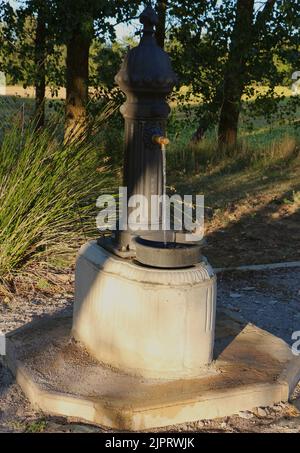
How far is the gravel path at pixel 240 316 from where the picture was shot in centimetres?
373

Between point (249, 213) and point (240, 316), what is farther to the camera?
point (249, 213)

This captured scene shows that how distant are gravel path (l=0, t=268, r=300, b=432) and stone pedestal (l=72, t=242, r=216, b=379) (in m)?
0.41

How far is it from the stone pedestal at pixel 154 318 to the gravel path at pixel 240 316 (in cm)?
41

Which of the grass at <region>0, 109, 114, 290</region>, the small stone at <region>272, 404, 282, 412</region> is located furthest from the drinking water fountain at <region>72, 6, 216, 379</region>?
the grass at <region>0, 109, 114, 290</region>

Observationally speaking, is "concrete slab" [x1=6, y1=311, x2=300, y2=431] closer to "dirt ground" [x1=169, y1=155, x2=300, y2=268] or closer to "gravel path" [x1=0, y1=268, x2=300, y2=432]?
"gravel path" [x1=0, y1=268, x2=300, y2=432]

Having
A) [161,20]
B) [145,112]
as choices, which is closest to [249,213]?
[161,20]

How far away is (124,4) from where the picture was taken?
34.1ft

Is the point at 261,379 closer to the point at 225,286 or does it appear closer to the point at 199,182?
the point at 225,286

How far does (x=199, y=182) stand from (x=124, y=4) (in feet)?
10.1

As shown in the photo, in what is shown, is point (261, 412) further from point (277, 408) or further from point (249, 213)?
point (249, 213)

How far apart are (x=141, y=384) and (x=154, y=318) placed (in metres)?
0.39

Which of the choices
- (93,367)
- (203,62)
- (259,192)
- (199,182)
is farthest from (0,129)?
(203,62)

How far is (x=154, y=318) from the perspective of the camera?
3.91m
